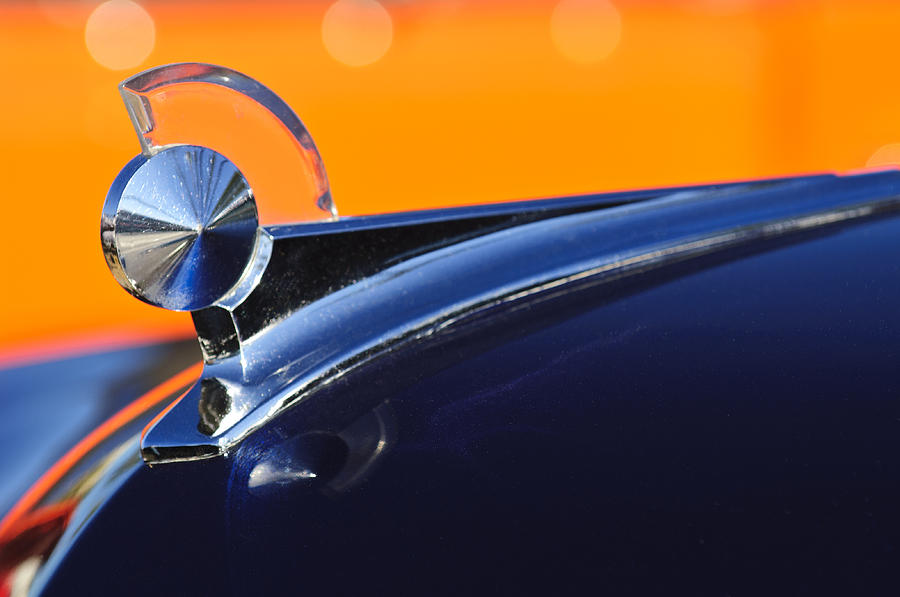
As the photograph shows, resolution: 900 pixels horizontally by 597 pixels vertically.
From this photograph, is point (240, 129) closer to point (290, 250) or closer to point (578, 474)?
point (290, 250)

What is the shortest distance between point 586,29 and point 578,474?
3.95 meters

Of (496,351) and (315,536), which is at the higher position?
(496,351)

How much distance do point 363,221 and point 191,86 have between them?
0.81 feet

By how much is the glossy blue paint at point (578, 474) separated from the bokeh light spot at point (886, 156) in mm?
4085

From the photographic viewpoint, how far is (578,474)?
0.70m

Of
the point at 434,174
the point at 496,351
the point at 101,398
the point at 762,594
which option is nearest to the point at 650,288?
the point at 496,351

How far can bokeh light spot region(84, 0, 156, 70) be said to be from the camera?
155 inches

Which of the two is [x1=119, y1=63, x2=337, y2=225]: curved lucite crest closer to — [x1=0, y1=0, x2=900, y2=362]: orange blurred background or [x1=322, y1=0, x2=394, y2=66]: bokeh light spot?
[x1=0, y1=0, x2=900, y2=362]: orange blurred background

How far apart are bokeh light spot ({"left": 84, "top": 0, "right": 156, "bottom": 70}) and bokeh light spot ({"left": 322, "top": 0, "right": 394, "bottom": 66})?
81 centimetres

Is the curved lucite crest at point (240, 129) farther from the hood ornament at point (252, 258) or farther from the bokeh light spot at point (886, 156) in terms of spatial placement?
the bokeh light spot at point (886, 156)

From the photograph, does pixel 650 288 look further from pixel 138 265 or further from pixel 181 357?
pixel 181 357

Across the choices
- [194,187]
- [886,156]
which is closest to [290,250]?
[194,187]

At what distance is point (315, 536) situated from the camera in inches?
27.3

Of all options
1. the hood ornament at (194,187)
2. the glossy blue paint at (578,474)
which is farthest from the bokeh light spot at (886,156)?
the hood ornament at (194,187)
